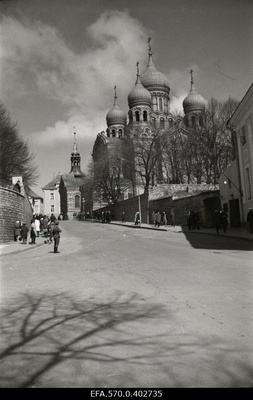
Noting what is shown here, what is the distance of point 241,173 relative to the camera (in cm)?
2622

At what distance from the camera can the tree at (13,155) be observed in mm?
37188

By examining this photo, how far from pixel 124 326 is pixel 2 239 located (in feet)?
68.2

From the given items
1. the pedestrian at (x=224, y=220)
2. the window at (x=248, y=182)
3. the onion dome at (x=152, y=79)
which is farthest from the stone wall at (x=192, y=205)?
the onion dome at (x=152, y=79)

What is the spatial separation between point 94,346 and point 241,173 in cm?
2369

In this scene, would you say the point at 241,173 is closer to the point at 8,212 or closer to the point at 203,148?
the point at 8,212

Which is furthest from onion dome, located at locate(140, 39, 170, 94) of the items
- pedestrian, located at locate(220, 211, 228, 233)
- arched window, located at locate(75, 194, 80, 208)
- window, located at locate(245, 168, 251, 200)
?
pedestrian, located at locate(220, 211, 228, 233)

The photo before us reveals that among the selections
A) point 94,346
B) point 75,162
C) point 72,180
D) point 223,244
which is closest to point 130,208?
point 223,244

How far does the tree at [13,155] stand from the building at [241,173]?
67.3 feet

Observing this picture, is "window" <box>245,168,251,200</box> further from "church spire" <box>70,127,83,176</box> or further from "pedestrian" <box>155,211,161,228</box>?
"church spire" <box>70,127,83,176</box>

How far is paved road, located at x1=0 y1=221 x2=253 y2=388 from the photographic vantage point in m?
3.49

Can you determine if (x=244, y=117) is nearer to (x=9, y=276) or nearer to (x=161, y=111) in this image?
(x=9, y=276)

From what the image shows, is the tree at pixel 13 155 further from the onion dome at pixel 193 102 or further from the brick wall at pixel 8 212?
the onion dome at pixel 193 102

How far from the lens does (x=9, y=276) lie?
10.1 metres

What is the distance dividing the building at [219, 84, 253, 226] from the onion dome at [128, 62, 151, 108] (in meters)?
51.6
